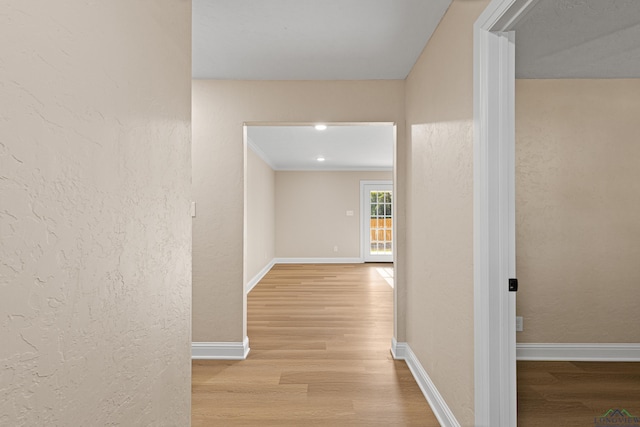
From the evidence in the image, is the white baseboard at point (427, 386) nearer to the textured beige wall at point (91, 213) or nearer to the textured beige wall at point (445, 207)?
the textured beige wall at point (445, 207)

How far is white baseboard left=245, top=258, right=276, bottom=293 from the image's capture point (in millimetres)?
5984

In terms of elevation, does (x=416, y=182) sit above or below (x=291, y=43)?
below

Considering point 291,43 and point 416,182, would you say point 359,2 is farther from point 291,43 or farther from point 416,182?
point 416,182

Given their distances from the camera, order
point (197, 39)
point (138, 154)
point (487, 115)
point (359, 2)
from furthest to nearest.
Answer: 1. point (197, 39)
2. point (359, 2)
3. point (487, 115)
4. point (138, 154)

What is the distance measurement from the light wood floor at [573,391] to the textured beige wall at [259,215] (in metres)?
4.22

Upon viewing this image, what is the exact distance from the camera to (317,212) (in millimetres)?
9297

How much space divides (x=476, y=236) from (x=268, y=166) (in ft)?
22.7

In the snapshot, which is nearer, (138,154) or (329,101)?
(138,154)

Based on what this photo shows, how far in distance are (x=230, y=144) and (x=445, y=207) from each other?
74.5 inches

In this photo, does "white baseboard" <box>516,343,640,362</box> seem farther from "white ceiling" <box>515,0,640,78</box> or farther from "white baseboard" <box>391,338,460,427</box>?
"white ceiling" <box>515,0,640,78</box>

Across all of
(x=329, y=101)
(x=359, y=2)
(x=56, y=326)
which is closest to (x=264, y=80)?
(x=329, y=101)

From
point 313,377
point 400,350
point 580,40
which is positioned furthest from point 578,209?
point 313,377

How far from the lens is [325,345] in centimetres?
338

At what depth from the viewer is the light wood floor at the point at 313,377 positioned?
2.22 meters
